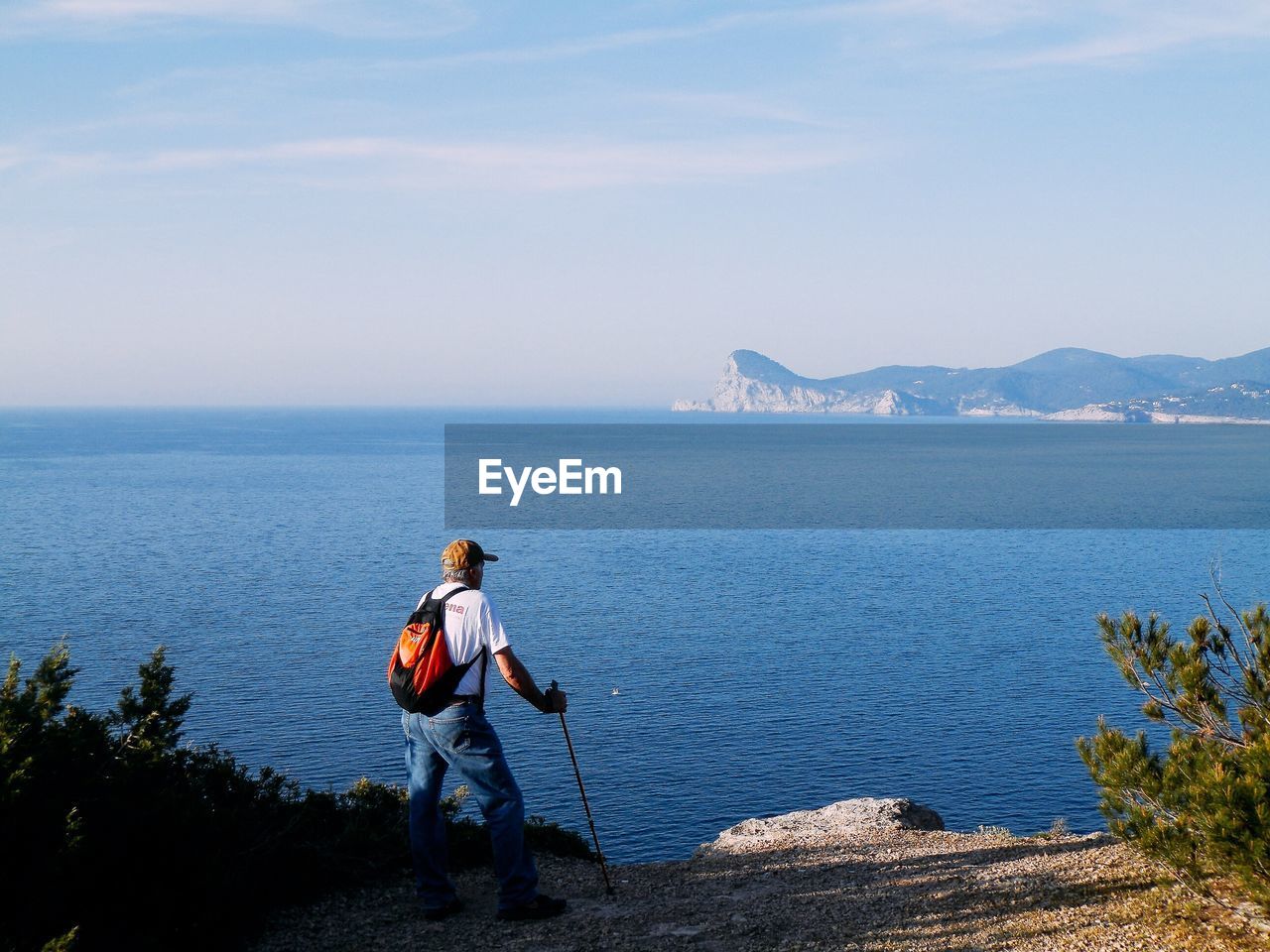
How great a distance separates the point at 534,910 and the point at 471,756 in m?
1.28

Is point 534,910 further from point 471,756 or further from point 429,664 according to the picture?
point 429,664

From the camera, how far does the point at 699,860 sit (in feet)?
34.3

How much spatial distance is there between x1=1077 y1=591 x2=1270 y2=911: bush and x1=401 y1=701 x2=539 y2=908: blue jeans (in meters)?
4.07

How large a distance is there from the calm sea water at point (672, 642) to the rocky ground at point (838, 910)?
56.6ft

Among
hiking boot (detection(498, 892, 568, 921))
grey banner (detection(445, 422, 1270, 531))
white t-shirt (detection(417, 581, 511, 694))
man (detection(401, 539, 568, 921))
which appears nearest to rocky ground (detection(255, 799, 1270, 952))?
hiking boot (detection(498, 892, 568, 921))

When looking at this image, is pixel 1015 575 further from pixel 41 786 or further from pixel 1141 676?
pixel 41 786

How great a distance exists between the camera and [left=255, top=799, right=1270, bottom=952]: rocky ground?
7.37 m

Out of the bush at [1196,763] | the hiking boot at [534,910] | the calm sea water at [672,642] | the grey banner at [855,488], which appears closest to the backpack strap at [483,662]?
the hiking boot at [534,910]

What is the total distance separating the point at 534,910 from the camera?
800cm

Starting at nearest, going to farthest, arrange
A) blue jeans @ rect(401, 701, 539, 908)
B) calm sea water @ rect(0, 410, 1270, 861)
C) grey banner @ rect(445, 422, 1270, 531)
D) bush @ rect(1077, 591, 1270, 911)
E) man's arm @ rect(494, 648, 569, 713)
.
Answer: bush @ rect(1077, 591, 1270, 911), man's arm @ rect(494, 648, 569, 713), blue jeans @ rect(401, 701, 539, 908), calm sea water @ rect(0, 410, 1270, 861), grey banner @ rect(445, 422, 1270, 531)

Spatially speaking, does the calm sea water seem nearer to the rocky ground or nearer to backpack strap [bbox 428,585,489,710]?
the rocky ground

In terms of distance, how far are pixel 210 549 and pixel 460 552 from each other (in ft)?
218

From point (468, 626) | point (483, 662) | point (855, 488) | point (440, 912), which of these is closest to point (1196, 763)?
point (483, 662)

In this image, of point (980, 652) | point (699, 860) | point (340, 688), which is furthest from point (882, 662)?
point (699, 860)
